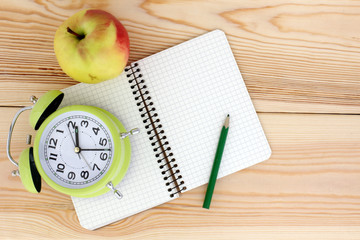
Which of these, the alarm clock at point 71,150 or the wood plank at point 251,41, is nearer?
the alarm clock at point 71,150

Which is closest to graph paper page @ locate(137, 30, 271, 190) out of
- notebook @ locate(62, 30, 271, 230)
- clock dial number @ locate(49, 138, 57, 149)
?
notebook @ locate(62, 30, 271, 230)

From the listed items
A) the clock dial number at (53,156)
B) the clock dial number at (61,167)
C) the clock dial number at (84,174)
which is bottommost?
the clock dial number at (84,174)

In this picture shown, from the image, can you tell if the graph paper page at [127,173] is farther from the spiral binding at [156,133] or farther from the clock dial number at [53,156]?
the clock dial number at [53,156]

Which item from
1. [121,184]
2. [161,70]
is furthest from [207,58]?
[121,184]

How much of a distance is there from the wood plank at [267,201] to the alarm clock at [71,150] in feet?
0.42

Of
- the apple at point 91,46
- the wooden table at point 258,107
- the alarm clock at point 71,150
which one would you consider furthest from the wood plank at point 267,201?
the apple at point 91,46

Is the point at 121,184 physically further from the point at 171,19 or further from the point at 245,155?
the point at 171,19

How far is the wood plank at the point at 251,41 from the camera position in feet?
2.82

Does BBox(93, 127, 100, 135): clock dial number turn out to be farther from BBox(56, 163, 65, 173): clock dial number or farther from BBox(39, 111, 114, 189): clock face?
BBox(56, 163, 65, 173): clock dial number

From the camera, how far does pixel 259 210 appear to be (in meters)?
0.86

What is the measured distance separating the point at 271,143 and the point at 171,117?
269 millimetres

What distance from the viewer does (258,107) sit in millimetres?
872

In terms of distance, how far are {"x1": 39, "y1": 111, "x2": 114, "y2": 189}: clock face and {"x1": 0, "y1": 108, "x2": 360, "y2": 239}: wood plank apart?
0.14m

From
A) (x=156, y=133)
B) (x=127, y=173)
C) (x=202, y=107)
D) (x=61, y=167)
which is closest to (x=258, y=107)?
(x=202, y=107)
